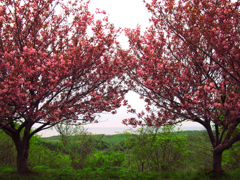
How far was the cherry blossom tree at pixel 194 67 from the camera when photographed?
593 centimetres


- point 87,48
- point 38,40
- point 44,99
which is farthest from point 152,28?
point 44,99

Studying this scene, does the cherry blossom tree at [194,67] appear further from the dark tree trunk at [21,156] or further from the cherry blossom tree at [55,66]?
the dark tree trunk at [21,156]

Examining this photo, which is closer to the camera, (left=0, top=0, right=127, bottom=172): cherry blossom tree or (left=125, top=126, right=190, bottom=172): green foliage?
(left=0, top=0, right=127, bottom=172): cherry blossom tree

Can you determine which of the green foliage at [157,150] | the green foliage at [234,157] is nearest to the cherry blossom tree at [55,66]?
the green foliage at [157,150]

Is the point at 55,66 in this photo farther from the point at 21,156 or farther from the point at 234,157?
the point at 234,157

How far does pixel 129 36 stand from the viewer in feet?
29.5

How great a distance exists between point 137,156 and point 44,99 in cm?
592

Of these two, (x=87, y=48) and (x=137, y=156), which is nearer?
(x=87, y=48)

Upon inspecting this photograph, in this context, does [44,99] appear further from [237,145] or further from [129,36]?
[237,145]

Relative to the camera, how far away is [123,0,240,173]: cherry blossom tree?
593 cm

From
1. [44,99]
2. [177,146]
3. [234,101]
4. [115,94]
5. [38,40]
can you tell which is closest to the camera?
[234,101]

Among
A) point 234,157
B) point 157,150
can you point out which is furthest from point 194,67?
point 234,157

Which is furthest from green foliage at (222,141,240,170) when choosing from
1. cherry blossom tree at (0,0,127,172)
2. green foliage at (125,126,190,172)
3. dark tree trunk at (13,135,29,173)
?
dark tree trunk at (13,135,29,173)

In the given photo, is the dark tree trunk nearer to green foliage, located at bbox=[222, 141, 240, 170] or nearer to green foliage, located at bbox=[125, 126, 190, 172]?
green foliage, located at bbox=[125, 126, 190, 172]
